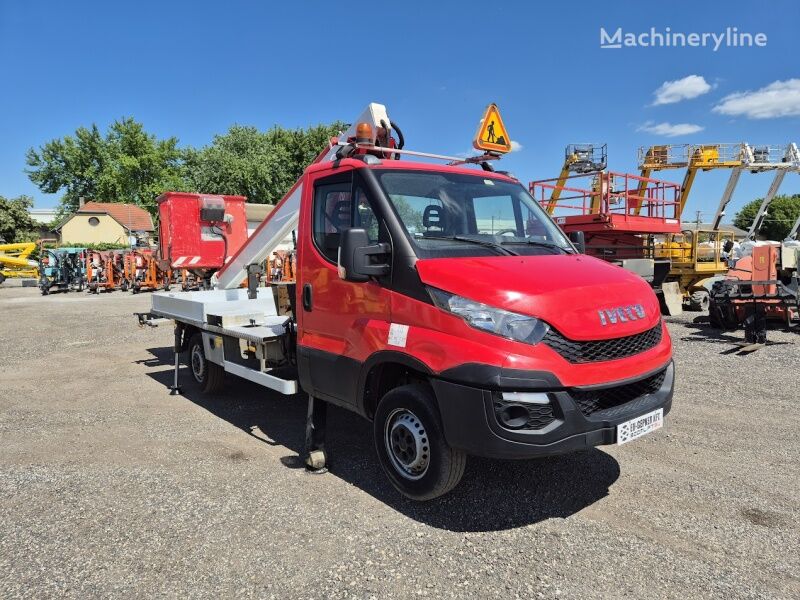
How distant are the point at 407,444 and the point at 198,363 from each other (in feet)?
13.9

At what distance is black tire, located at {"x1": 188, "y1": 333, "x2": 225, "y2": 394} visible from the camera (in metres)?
6.75

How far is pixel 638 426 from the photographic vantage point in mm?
3389

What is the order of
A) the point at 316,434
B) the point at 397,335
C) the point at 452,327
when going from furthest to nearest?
the point at 316,434, the point at 397,335, the point at 452,327

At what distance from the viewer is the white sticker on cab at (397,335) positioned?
3.52 m

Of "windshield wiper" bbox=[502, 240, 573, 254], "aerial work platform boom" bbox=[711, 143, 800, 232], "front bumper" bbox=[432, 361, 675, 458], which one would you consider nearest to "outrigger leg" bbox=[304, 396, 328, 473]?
"front bumper" bbox=[432, 361, 675, 458]

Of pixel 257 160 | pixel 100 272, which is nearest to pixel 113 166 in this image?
pixel 257 160

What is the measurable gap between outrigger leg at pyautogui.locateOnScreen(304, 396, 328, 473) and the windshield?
1694 millimetres

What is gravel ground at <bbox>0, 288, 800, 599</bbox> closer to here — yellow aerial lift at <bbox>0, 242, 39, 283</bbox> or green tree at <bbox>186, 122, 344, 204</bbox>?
yellow aerial lift at <bbox>0, 242, 39, 283</bbox>

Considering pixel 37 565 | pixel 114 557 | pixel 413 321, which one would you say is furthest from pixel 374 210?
pixel 37 565

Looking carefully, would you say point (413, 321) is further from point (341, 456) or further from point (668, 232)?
point (668, 232)

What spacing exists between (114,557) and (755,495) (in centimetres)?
429

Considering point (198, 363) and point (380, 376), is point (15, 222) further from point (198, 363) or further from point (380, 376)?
point (380, 376)

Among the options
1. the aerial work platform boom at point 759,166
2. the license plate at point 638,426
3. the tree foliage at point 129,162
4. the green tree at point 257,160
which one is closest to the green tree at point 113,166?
the tree foliage at point 129,162

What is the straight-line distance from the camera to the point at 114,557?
10.7ft
